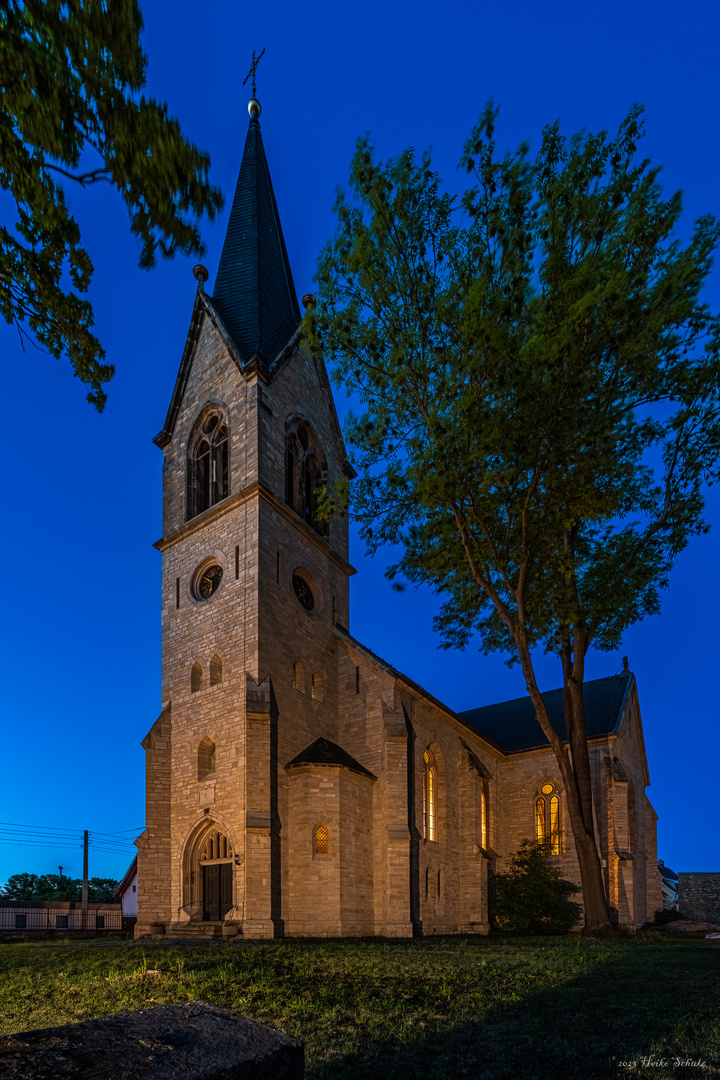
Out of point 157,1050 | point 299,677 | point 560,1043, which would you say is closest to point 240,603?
point 299,677

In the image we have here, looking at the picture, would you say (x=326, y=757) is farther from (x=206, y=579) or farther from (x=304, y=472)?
(x=304, y=472)

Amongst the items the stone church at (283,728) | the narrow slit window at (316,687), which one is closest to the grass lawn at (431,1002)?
the stone church at (283,728)

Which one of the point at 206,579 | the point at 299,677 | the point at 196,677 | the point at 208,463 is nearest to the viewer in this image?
the point at 196,677

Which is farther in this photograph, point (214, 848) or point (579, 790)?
point (214, 848)

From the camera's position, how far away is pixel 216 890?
2092 cm

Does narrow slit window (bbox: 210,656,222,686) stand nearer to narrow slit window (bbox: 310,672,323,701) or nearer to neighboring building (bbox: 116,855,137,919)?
narrow slit window (bbox: 310,672,323,701)

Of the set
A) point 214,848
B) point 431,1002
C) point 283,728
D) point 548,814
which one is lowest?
point 548,814

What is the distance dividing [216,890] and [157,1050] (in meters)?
20.7

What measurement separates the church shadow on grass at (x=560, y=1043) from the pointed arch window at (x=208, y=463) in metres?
20.6

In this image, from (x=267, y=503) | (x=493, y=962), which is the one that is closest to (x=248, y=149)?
(x=267, y=503)

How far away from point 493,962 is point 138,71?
1106 cm

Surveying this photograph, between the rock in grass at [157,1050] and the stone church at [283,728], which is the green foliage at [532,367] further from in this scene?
the rock in grass at [157,1050]

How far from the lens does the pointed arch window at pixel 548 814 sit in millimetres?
31453

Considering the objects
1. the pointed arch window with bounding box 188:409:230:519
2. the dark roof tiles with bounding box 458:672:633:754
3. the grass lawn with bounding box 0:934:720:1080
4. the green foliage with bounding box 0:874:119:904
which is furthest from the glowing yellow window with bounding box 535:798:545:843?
the green foliage with bounding box 0:874:119:904
